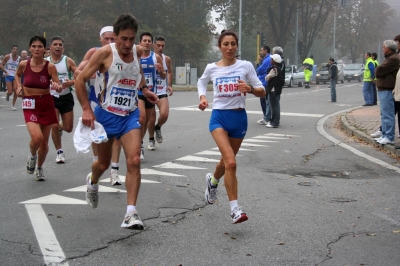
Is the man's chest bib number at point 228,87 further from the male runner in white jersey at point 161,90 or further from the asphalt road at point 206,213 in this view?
the male runner in white jersey at point 161,90

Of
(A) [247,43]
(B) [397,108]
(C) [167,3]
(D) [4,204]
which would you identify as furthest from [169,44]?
(D) [4,204]

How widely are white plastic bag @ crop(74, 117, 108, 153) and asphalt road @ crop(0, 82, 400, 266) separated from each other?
0.75m

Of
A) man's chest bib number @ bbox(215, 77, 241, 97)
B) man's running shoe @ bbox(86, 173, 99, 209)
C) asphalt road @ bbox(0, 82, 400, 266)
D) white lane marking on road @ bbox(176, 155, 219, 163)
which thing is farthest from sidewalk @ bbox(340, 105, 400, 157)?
man's running shoe @ bbox(86, 173, 99, 209)

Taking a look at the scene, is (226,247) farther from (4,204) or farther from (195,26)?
(195,26)

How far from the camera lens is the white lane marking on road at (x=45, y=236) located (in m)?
5.06

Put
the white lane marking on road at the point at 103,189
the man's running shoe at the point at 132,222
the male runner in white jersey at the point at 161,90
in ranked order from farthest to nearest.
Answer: the male runner in white jersey at the point at 161,90, the white lane marking on road at the point at 103,189, the man's running shoe at the point at 132,222

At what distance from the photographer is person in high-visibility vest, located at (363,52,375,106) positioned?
23.1 meters

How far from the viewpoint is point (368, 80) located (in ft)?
78.1

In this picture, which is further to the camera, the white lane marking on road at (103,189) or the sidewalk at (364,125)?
the sidewalk at (364,125)

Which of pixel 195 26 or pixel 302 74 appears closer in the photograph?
pixel 302 74

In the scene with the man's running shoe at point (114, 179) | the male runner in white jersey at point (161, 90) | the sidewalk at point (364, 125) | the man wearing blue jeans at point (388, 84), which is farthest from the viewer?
the sidewalk at point (364, 125)

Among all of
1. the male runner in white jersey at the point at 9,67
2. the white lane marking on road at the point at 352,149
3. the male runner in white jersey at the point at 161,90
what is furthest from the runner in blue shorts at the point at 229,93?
the male runner in white jersey at the point at 9,67

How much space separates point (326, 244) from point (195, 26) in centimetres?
5692

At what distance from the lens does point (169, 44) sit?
58.3m
